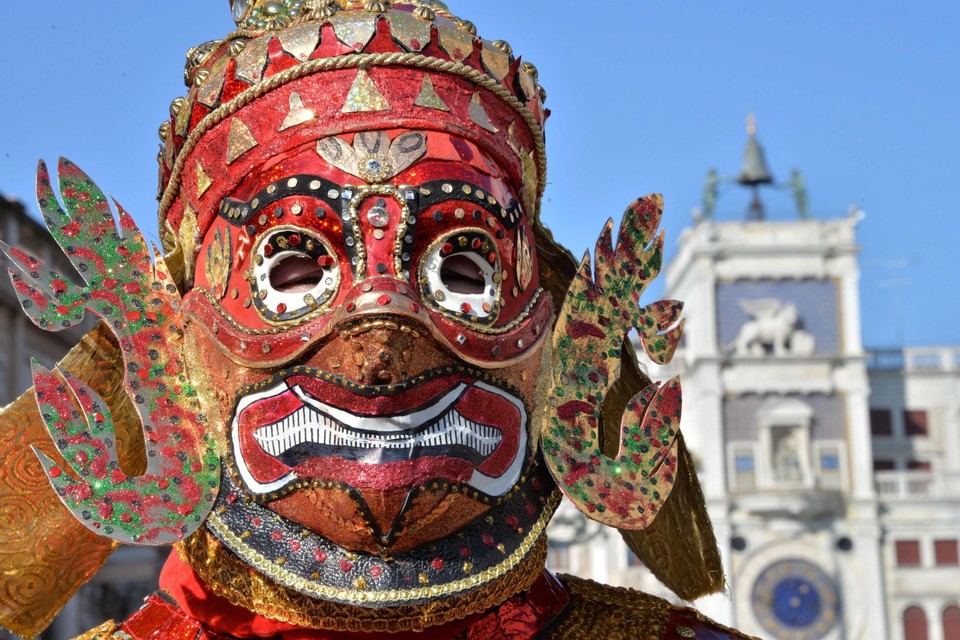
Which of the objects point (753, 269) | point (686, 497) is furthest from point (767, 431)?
point (686, 497)

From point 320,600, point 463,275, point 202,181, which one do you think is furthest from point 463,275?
point 320,600

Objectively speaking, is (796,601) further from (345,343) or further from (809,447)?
(345,343)

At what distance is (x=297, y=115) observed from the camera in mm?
4312

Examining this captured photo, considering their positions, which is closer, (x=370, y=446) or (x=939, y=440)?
(x=370, y=446)

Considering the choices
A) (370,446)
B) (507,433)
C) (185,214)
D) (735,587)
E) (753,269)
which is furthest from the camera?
(753,269)

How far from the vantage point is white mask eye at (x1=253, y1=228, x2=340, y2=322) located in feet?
13.5

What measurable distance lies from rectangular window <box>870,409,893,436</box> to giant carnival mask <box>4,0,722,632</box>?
4402 cm

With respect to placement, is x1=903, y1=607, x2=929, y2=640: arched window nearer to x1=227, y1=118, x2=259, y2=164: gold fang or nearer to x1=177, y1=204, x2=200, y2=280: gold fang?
x1=177, y1=204, x2=200, y2=280: gold fang

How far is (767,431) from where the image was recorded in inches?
1762

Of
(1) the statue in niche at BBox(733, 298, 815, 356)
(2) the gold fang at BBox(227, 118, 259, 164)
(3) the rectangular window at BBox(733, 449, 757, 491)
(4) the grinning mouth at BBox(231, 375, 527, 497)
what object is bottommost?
(4) the grinning mouth at BBox(231, 375, 527, 497)

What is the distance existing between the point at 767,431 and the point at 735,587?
510 cm

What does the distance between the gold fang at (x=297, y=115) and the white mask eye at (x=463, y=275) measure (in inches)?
22.0

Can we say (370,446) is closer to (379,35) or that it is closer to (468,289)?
(468,289)

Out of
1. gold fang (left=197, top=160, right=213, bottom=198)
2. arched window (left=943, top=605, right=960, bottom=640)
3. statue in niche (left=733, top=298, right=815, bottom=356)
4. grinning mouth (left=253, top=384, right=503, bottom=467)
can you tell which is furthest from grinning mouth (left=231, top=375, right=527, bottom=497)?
statue in niche (left=733, top=298, right=815, bottom=356)
